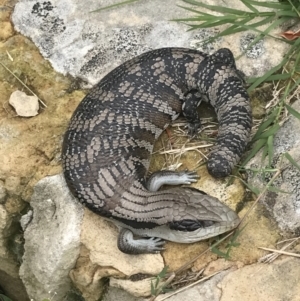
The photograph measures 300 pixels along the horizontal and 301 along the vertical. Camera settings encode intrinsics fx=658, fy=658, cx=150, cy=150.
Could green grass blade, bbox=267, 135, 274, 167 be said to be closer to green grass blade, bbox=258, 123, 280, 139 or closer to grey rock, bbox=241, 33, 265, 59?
green grass blade, bbox=258, 123, 280, 139

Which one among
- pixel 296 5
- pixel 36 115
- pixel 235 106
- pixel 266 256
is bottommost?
pixel 36 115

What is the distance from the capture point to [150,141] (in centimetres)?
483

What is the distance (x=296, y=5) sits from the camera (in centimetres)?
505

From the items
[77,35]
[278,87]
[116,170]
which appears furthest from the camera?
[77,35]

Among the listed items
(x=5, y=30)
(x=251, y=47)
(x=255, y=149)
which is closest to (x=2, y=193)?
(x=5, y=30)

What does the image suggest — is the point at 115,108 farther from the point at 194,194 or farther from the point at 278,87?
the point at 278,87

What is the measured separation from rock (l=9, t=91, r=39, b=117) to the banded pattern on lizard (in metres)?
0.38

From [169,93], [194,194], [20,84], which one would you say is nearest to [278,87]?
[169,93]

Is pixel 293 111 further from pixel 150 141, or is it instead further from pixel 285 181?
pixel 150 141

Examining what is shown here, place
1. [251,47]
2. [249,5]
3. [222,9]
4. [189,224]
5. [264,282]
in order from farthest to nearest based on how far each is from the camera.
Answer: [251,47], [222,9], [249,5], [189,224], [264,282]

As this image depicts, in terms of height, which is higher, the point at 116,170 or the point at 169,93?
the point at 169,93

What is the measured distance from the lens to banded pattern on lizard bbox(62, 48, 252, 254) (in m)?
4.33

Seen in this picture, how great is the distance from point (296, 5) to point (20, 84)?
222cm

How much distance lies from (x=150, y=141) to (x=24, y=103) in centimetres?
102
